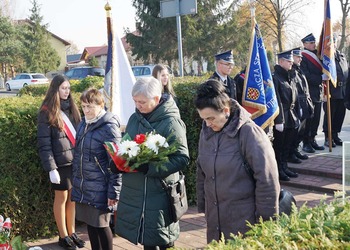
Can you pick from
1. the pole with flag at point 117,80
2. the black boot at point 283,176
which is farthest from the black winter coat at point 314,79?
the pole with flag at point 117,80

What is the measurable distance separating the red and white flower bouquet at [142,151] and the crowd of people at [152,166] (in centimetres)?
8

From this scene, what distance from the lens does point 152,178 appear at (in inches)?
140

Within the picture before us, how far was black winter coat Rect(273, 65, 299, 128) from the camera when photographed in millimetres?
7074

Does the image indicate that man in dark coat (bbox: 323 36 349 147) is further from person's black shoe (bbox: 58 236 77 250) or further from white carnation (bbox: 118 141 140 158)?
white carnation (bbox: 118 141 140 158)

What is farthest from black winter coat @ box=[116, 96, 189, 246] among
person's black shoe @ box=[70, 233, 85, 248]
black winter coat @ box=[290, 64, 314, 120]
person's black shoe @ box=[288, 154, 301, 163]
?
person's black shoe @ box=[288, 154, 301, 163]

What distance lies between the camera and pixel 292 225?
82.8 inches

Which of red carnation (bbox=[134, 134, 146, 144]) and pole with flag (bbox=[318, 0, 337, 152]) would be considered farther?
pole with flag (bbox=[318, 0, 337, 152])

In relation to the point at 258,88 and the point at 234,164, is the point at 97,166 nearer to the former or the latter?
the point at 234,164

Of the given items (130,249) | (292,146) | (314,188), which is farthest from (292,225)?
(292,146)

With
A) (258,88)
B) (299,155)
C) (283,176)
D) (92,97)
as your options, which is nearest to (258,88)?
(258,88)

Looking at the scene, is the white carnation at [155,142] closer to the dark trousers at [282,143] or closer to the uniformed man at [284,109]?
the uniformed man at [284,109]

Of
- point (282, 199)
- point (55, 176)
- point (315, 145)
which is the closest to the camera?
point (282, 199)

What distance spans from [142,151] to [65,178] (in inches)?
68.9

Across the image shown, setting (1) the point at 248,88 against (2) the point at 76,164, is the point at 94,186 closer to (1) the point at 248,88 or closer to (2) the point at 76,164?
(2) the point at 76,164
